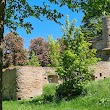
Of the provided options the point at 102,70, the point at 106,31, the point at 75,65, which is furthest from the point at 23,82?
the point at 106,31

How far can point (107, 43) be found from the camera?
3512 cm

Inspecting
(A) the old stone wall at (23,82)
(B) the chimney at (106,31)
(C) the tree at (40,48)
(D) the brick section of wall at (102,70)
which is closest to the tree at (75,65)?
(A) the old stone wall at (23,82)

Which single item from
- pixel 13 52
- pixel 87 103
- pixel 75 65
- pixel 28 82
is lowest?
pixel 87 103

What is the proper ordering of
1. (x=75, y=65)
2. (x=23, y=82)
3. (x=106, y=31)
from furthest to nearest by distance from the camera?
(x=106, y=31)
(x=23, y=82)
(x=75, y=65)

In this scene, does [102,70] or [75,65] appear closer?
[75,65]

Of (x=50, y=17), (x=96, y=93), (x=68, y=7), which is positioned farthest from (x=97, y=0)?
(x=96, y=93)

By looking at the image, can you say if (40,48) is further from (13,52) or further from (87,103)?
(87,103)

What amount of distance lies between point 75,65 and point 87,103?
141 inches

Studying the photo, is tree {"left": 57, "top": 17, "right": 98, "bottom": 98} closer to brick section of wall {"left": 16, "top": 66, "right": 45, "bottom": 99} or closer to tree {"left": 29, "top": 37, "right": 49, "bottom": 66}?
brick section of wall {"left": 16, "top": 66, "right": 45, "bottom": 99}

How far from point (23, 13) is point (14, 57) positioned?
3888 centimetres

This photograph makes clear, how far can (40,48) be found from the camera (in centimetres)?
5428

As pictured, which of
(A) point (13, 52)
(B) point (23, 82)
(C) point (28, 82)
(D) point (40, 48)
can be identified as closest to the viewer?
(B) point (23, 82)

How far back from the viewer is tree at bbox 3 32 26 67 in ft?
146

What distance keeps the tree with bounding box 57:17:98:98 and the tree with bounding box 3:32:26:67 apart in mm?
26401
